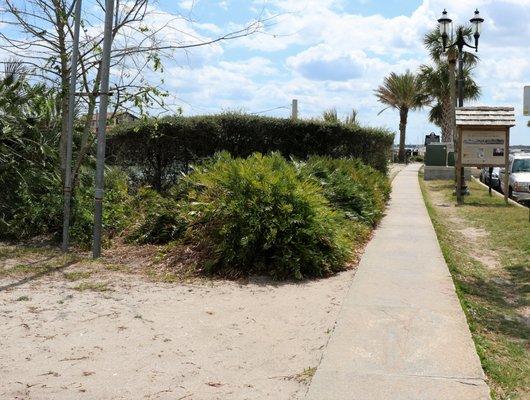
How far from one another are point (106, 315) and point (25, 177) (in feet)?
18.0

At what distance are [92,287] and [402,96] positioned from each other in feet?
161

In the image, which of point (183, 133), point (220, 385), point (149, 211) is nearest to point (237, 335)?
point (220, 385)

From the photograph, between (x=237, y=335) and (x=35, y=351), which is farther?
(x=237, y=335)

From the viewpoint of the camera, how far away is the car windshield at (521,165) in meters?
20.9

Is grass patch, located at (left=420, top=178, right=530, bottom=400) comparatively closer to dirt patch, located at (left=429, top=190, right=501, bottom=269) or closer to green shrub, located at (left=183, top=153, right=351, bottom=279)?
dirt patch, located at (left=429, top=190, right=501, bottom=269)

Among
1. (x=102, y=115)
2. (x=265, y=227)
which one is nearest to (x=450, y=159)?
(x=265, y=227)

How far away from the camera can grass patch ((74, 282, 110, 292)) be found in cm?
638

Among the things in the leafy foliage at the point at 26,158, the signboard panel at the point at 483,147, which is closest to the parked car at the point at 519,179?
the signboard panel at the point at 483,147

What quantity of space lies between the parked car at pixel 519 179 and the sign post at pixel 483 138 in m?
0.99

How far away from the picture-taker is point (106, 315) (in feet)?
17.9

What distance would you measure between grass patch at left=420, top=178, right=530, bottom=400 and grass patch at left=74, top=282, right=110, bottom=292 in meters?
3.61

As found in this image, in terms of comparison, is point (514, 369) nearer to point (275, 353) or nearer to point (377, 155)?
point (275, 353)

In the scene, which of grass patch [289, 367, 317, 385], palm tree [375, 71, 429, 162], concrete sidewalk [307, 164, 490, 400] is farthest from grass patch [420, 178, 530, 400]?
palm tree [375, 71, 429, 162]

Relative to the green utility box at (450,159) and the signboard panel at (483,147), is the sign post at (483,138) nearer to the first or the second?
the signboard panel at (483,147)
